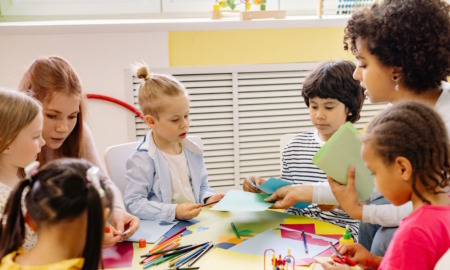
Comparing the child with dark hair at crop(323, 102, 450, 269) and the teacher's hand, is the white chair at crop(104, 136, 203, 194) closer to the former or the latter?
the teacher's hand

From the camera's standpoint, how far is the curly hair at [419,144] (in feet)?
3.73

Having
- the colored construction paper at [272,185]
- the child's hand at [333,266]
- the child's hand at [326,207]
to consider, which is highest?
the colored construction paper at [272,185]

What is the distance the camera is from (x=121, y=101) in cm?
278

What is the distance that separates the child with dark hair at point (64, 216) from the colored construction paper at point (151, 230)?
39cm

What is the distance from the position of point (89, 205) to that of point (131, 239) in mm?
456

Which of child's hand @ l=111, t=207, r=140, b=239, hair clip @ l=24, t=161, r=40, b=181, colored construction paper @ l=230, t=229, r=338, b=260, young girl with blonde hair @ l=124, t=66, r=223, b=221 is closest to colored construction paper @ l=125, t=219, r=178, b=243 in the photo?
child's hand @ l=111, t=207, r=140, b=239

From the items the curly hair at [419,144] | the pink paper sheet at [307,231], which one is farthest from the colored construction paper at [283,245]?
the curly hair at [419,144]

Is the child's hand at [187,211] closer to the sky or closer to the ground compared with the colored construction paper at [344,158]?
closer to the ground

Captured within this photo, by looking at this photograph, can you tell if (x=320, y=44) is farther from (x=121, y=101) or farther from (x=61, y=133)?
(x=61, y=133)

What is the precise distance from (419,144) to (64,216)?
762mm

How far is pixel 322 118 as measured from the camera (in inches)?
75.1

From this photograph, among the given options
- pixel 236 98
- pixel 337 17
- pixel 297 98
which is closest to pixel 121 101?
pixel 236 98

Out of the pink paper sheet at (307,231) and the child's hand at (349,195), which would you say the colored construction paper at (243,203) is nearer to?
the pink paper sheet at (307,231)

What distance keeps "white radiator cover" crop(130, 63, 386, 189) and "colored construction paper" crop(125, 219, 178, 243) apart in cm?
132
